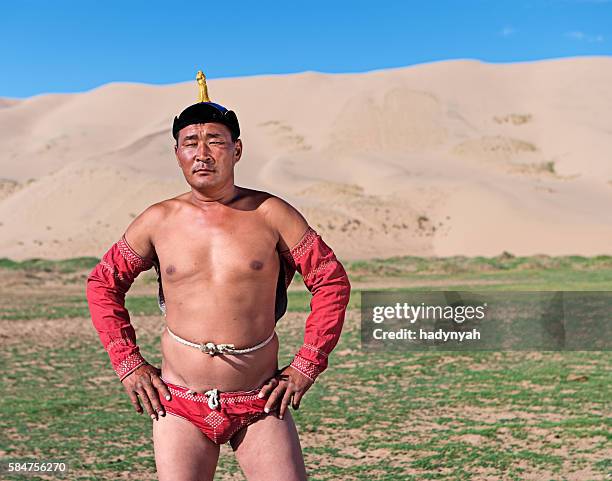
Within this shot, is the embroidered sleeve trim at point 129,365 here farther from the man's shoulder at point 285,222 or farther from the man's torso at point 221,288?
the man's shoulder at point 285,222

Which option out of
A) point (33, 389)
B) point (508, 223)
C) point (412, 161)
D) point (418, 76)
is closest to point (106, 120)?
point (418, 76)

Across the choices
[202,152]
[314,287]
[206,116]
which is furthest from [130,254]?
[314,287]

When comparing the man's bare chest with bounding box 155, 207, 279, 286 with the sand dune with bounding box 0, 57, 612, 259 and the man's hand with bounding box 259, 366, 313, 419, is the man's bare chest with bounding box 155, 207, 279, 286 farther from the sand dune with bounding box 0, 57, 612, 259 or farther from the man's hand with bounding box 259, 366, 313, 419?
the sand dune with bounding box 0, 57, 612, 259

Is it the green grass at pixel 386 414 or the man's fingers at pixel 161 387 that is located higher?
the man's fingers at pixel 161 387

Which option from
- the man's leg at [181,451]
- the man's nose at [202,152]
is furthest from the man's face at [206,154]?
the man's leg at [181,451]

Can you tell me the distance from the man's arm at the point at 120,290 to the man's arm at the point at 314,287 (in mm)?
504

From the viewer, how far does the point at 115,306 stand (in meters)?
3.19

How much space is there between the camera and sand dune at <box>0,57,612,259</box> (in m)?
39.8

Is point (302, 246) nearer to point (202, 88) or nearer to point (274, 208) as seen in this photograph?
point (274, 208)

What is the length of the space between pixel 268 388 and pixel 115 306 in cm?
65

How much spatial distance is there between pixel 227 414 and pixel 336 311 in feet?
1.83

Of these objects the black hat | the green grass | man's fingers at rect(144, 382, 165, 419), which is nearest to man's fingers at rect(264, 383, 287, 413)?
man's fingers at rect(144, 382, 165, 419)

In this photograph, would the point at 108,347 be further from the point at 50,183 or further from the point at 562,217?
the point at 50,183

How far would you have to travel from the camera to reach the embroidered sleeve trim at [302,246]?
10.4 feet
